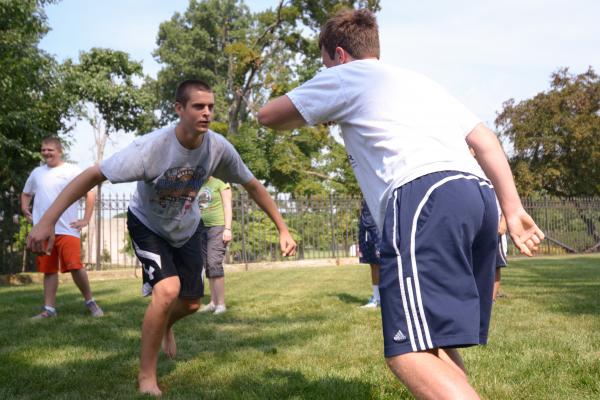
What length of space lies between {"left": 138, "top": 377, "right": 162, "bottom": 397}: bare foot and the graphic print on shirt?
1064 mm

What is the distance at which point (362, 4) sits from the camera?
25.4 m

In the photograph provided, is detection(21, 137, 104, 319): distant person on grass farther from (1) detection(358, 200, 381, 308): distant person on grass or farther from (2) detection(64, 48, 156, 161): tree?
(2) detection(64, 48, 156, 161): tree

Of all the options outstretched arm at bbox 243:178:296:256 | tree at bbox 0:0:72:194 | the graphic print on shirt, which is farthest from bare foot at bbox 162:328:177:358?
tree at bbox 0:0:72:194

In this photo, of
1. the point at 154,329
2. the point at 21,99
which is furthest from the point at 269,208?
the point at 21,99

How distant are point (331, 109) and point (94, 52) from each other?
24.3 metres

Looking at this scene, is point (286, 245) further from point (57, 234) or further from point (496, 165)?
point (57, 234)

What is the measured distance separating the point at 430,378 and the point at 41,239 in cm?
200

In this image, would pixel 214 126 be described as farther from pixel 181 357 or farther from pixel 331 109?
pixel 331 109

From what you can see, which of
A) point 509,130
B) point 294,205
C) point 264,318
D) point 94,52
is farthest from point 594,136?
point 264,318

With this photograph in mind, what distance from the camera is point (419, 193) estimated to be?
2150 mm

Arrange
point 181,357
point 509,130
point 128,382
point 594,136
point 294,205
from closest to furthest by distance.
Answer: point 128,382 → point 181,357 → point 294,205 → point 594,136 → point 509,130

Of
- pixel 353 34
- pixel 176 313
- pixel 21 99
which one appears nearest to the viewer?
pixel 353 34

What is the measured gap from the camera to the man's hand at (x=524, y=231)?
84.4 inches

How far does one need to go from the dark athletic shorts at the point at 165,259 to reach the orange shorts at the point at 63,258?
10.8ft
